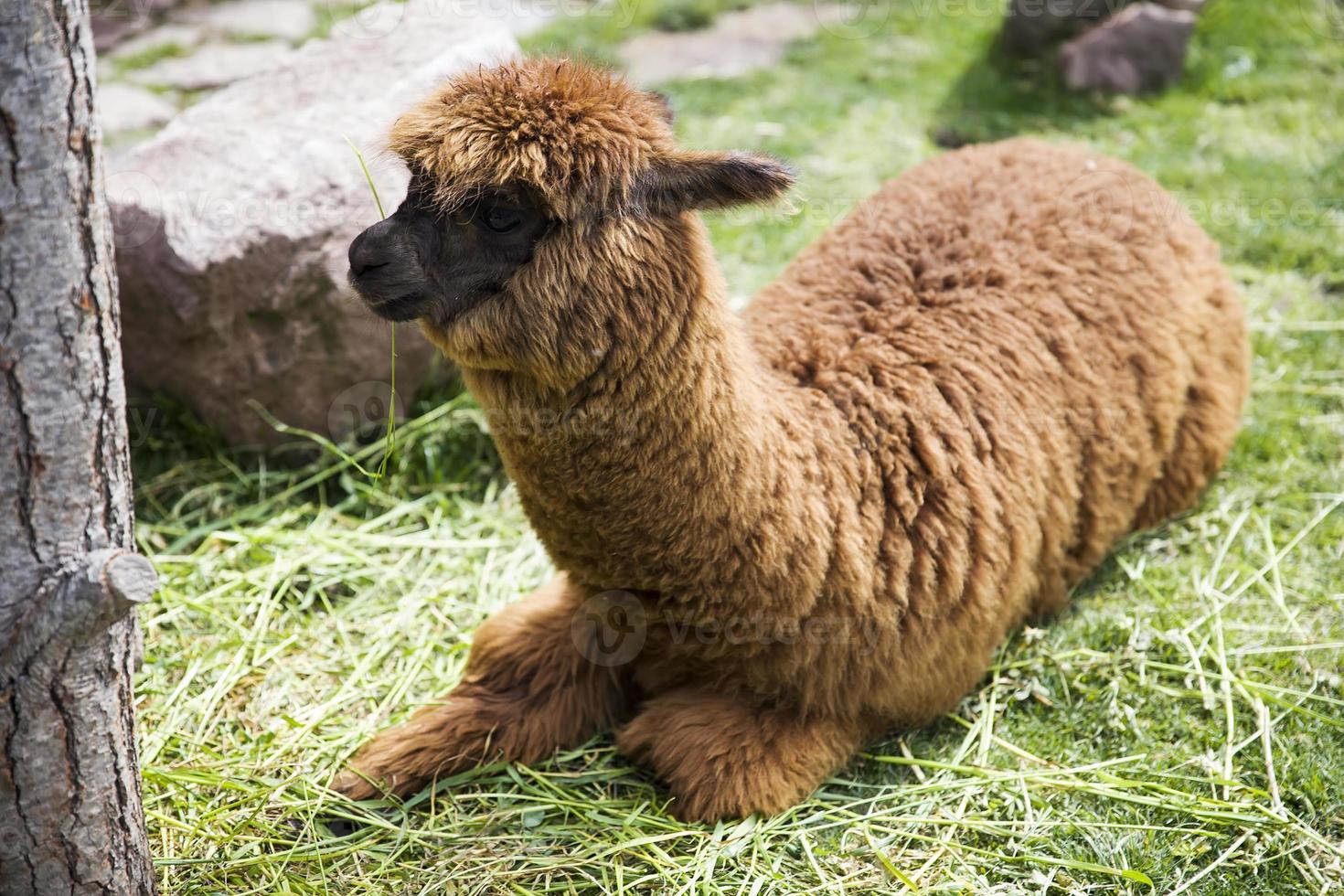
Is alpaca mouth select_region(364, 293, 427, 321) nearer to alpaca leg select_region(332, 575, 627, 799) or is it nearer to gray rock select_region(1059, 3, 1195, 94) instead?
alpaca leg select_region(332, 575, 627, 799)

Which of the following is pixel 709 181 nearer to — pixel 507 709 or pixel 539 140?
pixel 539 140

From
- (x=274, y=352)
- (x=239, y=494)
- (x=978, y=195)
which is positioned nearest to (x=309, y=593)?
(x=239, y=494)

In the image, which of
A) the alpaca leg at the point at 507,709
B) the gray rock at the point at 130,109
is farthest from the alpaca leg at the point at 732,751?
the gray rock at the point at 130,109

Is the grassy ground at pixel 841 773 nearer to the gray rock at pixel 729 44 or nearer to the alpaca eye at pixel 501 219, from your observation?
the alpaca eye at pixel 501 219

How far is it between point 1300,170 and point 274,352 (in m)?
4.90

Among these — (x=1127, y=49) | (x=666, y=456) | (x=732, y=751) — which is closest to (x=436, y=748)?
(x=732, y=751)

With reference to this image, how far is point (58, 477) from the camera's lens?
183 centimetres

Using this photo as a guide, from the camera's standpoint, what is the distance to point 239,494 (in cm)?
393

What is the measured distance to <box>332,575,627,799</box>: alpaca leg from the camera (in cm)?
284

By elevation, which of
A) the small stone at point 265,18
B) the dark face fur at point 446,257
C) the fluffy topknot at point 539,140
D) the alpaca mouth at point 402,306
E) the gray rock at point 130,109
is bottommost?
the alpaca mouth at point 402,306

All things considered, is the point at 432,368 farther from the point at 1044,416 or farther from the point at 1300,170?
the point at 1300,170

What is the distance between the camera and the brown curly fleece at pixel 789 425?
234 centimetres

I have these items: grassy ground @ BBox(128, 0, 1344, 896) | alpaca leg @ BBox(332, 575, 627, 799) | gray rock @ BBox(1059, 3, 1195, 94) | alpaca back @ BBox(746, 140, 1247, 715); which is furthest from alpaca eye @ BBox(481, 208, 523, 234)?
gray rock @ BBox(1059, 3, 1195, 94)

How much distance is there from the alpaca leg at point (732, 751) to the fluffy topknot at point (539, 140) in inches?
50.5
